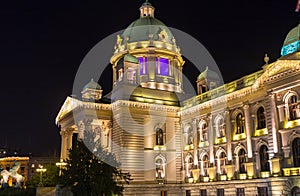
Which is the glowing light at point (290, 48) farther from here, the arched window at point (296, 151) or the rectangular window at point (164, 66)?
the rectangular window at point (164, 66)

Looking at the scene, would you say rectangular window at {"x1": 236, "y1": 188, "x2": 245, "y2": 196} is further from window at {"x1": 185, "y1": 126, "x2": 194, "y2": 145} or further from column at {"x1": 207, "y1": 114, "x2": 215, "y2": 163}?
window at {"x1": 185, "y1": 126, "x2": 194, "y2": 145}

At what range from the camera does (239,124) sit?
4162 cm

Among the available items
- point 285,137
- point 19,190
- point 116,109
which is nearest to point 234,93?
point 285,137

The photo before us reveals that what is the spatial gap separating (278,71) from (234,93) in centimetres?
680

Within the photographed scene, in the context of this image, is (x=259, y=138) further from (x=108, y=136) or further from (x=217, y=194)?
(x=108, y=136)

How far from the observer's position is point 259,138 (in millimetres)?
37906

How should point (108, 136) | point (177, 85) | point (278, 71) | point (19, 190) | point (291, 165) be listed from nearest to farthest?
1. point (291, 165)
2. point (278, 71)
3. point (19, 190)
4. point (108, 136)
5. point (177, 85)

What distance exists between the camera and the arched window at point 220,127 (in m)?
43.5

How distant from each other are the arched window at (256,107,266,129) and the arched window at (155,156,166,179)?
568 inches

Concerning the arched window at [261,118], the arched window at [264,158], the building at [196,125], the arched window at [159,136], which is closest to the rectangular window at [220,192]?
the building at [196,125]

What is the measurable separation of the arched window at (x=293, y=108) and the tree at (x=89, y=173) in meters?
17.4

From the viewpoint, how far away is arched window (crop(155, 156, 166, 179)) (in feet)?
157

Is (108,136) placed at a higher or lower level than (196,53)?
lower

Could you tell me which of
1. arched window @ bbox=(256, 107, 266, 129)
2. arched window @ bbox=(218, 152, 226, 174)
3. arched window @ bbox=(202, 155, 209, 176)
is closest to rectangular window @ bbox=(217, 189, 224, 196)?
arched window @ bbox=(218, 152, 226, 174)
